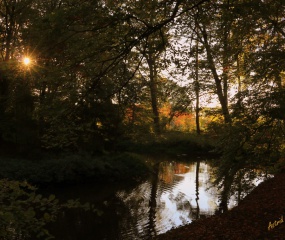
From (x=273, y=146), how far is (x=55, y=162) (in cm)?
1124

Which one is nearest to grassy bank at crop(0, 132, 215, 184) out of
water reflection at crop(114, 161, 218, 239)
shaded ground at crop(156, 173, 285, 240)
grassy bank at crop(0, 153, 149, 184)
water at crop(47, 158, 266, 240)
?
grassy bank at crop(0, 153, 149, 184)

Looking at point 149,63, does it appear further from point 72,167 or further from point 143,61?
point 72,167

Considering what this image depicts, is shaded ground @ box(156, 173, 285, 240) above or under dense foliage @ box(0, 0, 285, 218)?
under

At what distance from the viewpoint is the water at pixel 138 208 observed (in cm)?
1016

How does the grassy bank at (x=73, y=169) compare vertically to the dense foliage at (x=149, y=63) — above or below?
below

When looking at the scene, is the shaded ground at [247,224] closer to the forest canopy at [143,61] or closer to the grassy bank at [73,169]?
the forest canopy at [143,61]

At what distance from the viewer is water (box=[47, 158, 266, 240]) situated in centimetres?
1016

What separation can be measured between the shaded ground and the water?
3.71 ft

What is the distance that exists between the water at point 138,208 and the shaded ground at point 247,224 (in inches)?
44.6

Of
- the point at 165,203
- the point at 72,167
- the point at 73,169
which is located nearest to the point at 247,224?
the point at 165,203

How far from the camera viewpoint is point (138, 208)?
41.9ft

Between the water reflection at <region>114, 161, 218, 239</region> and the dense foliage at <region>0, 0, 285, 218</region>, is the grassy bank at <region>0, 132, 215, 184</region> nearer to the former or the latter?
the water reflection at <region>114, 161, 218, 239</region>

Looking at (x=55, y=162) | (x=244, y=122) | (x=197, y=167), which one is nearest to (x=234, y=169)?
(x=244, y=122)

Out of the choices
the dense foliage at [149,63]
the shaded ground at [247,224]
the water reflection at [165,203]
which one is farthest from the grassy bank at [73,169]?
the shaded ground at [247,224]
